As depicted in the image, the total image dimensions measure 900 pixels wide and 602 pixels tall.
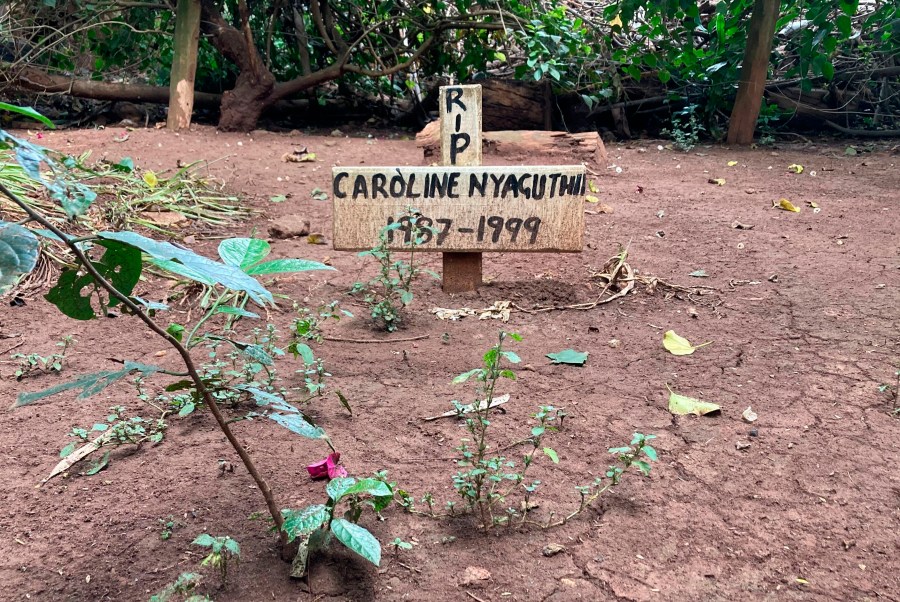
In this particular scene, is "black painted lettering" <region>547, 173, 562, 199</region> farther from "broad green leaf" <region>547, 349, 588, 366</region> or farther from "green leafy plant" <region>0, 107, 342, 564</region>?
"green leafy plant" <region>0, 107, 342, 564</region>

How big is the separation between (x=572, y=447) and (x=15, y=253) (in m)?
1.50

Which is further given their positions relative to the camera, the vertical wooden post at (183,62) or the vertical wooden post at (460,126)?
the vertical wooden post at (183,62)

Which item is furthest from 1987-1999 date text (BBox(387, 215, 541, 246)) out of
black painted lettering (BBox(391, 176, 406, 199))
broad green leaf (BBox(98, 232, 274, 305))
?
broad green leaf (BBox(98, 232, 274, 305))

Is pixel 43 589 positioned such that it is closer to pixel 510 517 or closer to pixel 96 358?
pixel 510 517

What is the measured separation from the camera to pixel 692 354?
2695mm

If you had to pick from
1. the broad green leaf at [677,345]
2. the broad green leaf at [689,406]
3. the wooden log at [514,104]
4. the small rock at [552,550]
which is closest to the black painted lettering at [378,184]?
the broad green leaf at [677,345]

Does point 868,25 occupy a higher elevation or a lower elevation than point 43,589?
higher

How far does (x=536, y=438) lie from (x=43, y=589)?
Result: 1.06m

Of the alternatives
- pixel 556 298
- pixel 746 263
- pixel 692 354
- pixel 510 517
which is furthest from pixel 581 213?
pixel 510 517

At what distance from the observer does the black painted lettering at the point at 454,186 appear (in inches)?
127

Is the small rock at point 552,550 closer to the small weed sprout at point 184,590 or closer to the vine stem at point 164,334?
the vine stem at point 164,334

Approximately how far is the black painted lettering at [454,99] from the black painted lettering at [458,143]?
12 centimetres

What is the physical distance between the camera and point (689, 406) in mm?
2262

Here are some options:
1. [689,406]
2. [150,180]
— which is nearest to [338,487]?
[689,406]
